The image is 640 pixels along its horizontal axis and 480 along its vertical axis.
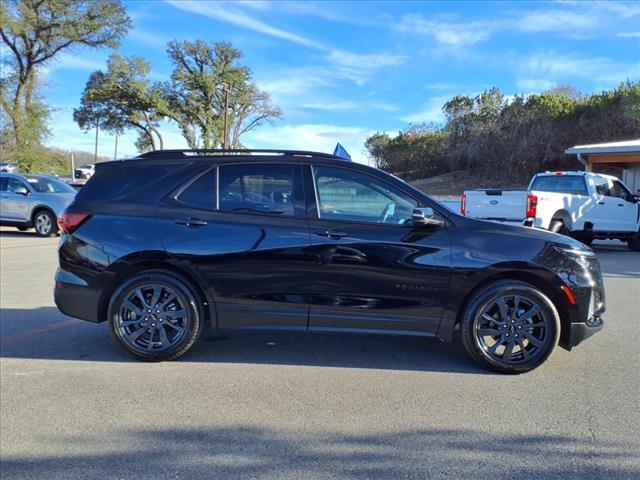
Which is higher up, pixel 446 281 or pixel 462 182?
pixel 462 182

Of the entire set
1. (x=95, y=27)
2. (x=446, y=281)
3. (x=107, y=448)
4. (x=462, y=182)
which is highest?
(x=95, y=27)

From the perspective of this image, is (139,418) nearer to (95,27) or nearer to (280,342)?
(280,342)

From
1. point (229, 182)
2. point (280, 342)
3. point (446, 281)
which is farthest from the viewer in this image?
point (280, 342)

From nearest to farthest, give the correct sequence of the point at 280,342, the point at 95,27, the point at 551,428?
the point at 551,428 < the point at 280,342 < the point at 95,27

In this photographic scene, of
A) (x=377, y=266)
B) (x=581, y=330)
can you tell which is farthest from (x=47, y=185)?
(x=581, y=330)

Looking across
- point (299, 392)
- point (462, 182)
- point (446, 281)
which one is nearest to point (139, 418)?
point (299, 392)

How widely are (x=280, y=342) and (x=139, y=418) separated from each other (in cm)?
183

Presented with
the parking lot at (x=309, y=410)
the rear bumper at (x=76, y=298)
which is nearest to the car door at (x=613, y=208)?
the parking lot at (x=309, y=410)

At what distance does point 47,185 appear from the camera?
14766mm

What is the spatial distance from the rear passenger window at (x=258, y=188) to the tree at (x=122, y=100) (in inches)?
1879

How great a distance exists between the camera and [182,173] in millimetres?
4574

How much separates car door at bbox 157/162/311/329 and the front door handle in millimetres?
151

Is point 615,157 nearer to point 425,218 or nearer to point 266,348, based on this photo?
point 425,218

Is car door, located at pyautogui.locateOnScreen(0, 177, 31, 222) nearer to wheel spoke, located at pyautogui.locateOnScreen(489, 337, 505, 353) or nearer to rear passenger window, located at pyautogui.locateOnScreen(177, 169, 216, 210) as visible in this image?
rear passenger window, located at pyautogui.locateOnScreen(177, 169, 216, 210)
